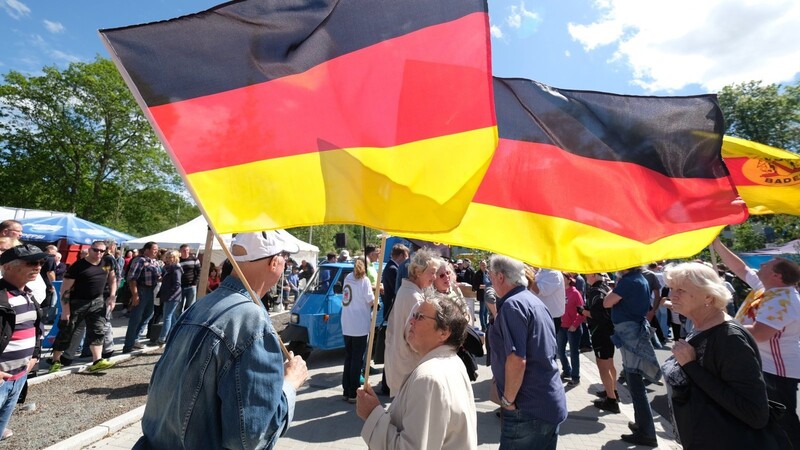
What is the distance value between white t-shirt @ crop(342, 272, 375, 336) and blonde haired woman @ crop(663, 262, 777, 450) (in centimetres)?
384

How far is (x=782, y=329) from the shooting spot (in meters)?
3.56

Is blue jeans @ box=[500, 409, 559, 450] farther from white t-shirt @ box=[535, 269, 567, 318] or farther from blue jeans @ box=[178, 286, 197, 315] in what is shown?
blue jeans @ box=[178, 286, 197, 315]

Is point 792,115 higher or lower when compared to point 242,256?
higher

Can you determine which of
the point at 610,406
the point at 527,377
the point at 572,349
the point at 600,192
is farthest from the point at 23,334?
the point at 572,349

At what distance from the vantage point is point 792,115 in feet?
91.9

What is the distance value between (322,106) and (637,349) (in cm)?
460

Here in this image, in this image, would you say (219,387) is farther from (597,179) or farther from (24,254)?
(24,254)

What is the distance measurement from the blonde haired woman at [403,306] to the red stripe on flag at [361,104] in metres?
1.93

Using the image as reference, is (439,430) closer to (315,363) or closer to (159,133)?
(159,133)

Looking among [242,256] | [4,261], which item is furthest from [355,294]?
[242,256]

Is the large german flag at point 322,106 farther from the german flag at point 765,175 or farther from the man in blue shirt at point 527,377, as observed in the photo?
the german flag at point 765,175

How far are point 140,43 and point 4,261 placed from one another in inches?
123

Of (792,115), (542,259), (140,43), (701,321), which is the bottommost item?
(701,321)

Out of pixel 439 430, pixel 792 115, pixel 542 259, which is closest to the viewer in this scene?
pixel 439 430
